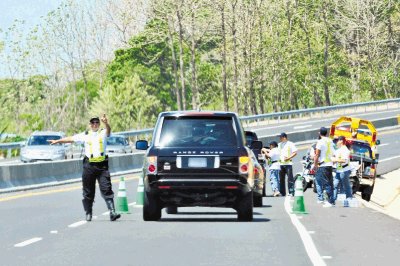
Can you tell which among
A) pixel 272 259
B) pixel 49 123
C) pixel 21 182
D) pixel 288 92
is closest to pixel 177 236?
pixel 272 259

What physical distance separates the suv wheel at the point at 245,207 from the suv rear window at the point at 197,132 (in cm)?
95

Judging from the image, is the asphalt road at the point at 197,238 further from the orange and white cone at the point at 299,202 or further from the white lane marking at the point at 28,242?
the orange and white cone at the point at 299,202

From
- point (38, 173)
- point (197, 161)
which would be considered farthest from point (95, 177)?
point (38, 173)

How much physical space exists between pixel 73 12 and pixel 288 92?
28045 mm

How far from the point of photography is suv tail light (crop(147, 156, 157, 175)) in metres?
21.0

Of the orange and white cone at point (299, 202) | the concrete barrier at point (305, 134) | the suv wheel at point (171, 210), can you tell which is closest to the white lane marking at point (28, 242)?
the suv wheel at point (171, 210)

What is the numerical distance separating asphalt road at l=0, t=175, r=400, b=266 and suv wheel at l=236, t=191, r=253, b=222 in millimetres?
201

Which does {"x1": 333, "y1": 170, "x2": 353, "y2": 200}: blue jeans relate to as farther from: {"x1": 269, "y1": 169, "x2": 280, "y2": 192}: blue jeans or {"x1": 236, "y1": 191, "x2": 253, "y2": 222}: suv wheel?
{"x1": 236, "y1": 191, "x2": 253, "y2": 222}: suv wheel

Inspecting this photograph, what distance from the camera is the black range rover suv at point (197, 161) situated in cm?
2094

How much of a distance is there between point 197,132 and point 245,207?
1.57 m

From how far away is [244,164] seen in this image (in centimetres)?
2105

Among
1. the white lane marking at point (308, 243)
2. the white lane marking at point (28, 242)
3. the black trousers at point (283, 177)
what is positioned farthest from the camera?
the black trousers at point (283, 177)

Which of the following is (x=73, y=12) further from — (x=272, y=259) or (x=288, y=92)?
(x=272, y=259)

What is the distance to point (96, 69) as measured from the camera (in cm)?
13500
